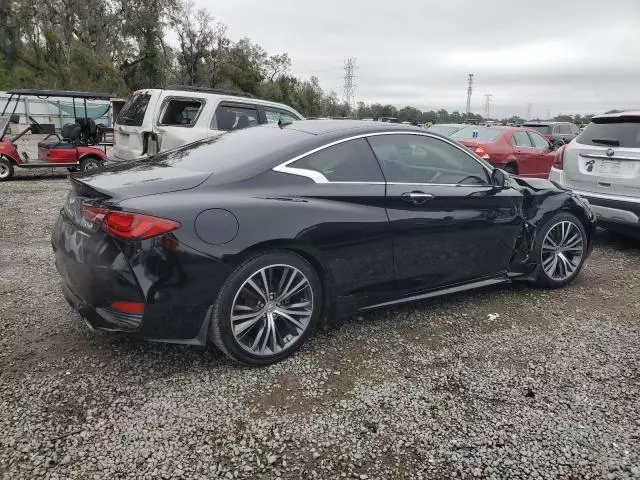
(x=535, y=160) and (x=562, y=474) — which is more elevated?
(x=535, y=160)

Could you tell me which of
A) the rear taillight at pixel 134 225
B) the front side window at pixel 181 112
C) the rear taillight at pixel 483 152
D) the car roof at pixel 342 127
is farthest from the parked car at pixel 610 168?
the front side window at pixel 181 112

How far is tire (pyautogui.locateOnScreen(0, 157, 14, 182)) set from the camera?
10281 millimetres

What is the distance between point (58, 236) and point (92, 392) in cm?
105

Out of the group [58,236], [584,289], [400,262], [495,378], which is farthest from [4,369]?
[584,289]

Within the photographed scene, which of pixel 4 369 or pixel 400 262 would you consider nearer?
pixel 4 369

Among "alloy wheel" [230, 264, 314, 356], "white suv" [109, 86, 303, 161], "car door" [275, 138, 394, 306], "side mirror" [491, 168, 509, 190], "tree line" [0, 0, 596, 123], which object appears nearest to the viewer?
"alloy wheel" [230, 264, 314, 356]

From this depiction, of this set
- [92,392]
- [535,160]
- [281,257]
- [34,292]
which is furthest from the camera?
[535,160]

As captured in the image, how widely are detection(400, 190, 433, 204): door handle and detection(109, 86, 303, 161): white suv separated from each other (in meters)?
5.10

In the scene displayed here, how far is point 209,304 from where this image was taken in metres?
2.87

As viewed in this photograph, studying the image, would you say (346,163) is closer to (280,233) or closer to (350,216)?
(350,216)

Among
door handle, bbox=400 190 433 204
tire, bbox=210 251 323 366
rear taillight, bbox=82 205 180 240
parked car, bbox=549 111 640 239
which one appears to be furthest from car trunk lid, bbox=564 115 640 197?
rear taillight, bbox=82 205 180 240

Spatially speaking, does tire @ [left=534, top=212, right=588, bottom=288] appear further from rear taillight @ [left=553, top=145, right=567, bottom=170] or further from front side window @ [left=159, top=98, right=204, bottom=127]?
front side window @ [left=159, top=98, right=204, bottom=127]

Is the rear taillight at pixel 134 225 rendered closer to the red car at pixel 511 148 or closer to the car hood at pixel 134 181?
the car hood at pixel 134 181

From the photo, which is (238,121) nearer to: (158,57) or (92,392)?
(92,392)
